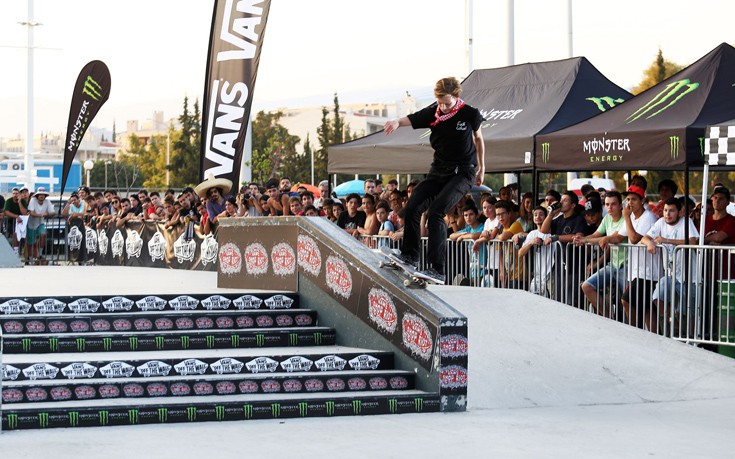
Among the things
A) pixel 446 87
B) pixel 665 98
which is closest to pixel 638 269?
pixel 665 98

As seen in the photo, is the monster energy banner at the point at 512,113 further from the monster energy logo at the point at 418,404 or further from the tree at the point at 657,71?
the tree at the point at 657,71

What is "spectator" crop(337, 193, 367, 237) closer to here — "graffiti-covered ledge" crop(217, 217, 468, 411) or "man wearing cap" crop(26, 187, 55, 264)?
"graffiti-covered ledge" crop(217, 217, 468, 411)

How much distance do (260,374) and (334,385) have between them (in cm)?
61

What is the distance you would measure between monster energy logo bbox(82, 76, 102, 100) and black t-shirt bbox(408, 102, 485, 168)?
45.2 feet

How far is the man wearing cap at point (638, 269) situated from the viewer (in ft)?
36.6

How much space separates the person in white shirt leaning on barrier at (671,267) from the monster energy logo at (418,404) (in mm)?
3670

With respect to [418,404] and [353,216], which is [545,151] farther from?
[418,404]

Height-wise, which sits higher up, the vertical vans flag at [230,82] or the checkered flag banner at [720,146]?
the vertical vans flag at [230,82]

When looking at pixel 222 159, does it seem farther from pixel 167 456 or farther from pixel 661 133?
pixel 167 456

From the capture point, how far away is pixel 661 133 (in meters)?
11.7

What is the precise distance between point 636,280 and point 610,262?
34 cm

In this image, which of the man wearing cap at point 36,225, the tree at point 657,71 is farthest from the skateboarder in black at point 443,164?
the tree at point 657,71

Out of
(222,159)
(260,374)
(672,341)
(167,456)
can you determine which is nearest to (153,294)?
(260,374)

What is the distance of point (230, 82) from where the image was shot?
17406 mm
